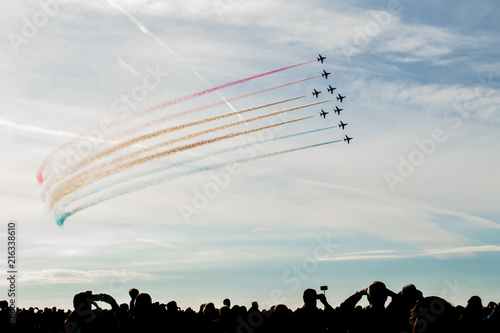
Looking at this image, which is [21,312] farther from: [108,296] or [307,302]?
Answer: [307,302]

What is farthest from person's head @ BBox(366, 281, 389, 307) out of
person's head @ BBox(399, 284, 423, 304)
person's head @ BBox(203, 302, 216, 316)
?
person's head @ BBox(203, 302, 216, 316)

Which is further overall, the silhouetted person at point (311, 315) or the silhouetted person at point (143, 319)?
the silhouetted person at point (311, 315)

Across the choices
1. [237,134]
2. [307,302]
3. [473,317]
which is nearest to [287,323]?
[307,302]

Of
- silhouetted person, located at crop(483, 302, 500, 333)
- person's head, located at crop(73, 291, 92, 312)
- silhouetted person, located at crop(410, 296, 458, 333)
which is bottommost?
silhouetted person, located at crop(483, 302, 500, 333)

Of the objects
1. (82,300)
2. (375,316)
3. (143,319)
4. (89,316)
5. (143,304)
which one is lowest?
(375,316)

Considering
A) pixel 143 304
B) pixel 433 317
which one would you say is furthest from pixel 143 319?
pixel 433 317

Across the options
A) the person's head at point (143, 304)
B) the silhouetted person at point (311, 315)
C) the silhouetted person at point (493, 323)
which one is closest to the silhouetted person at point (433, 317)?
the silhouetted person at point (311, 315)

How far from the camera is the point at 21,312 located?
26156 millimetres

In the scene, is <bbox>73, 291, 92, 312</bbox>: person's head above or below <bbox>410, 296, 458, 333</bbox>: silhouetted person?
above

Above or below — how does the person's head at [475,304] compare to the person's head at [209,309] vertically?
below

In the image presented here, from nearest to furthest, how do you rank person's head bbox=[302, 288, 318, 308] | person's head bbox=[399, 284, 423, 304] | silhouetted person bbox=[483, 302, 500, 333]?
person's head bbox=[399, 284, 423, 304] < person's head bbox=[302, 288, 318, 308] < silhouetted person bbox=[483, 302, 500, 333]

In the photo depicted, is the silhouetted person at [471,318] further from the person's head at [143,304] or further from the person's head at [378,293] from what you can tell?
the person's head at [143,304]

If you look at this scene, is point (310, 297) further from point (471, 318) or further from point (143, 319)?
point (143, 319)

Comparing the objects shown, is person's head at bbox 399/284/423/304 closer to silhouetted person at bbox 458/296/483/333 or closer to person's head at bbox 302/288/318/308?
silhouetted person at bbox 458/296/483/333
